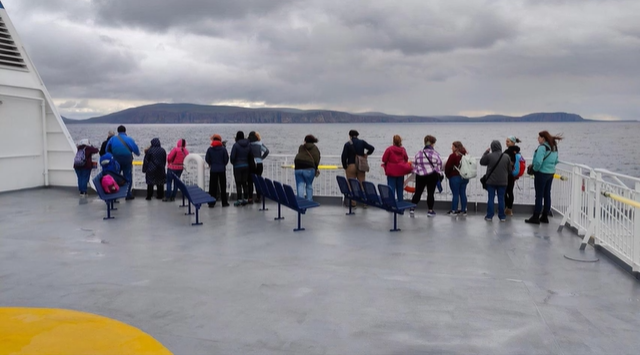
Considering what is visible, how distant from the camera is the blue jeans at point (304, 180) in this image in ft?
38.0

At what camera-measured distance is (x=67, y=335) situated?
4.50 metres

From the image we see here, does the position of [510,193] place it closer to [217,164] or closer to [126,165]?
[217,164]

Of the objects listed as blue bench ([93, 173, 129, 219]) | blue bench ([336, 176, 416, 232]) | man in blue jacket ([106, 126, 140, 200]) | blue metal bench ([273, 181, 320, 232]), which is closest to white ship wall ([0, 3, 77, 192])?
man in blue jacket ([106, 126, 140, 200])

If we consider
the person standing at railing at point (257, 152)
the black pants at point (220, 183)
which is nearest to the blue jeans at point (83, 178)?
the black pants at point (220, 183)

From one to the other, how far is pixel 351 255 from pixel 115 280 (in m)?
2.99

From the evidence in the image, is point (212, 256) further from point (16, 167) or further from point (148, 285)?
point (16, 167)

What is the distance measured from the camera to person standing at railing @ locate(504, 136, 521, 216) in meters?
10.4

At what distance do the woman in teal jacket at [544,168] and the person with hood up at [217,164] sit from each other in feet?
20.2

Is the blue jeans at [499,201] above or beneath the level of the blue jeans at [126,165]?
beneath

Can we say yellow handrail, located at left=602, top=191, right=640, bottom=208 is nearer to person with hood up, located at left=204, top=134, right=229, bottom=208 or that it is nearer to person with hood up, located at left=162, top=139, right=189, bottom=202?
person with hood up, located at left=204, top=134, right=229, bottom=208

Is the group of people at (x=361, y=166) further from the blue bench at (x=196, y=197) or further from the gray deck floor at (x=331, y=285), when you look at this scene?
the blue bench at (x=196, y=197)

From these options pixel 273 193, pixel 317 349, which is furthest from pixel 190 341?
pixel 273 193

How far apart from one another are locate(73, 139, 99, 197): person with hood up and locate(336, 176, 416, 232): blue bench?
6.08 meters

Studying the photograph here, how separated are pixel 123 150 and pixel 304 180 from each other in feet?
14.1
